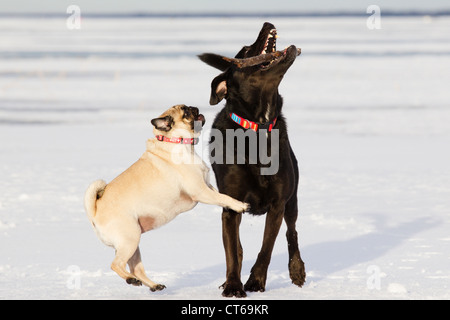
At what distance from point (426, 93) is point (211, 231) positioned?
474 inches

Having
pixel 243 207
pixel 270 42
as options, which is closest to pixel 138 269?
pixel 243 207

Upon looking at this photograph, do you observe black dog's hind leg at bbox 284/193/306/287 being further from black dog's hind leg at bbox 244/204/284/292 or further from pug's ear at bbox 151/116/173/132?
pug's ear at bbox 151/116/173/132

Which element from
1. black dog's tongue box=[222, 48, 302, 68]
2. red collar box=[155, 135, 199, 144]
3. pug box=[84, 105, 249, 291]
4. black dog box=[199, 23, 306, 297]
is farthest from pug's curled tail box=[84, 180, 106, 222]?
black dog's tongue box=[222, 48, 302, 68]

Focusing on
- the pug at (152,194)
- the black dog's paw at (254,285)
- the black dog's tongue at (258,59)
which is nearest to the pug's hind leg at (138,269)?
the pug at (152,194)

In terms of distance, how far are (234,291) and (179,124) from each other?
109 centimetres

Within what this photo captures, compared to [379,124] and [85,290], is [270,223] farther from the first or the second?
[379,124]

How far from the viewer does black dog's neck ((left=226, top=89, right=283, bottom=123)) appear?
5309mm

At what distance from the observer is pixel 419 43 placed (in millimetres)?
35969

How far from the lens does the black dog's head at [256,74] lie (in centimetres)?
517

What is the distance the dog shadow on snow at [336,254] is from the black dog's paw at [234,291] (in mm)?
372

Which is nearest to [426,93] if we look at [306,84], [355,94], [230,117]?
[355,94]

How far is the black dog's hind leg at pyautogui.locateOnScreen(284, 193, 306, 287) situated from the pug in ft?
2.31

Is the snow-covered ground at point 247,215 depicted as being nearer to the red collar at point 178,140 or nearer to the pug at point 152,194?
the pug at point 152,194

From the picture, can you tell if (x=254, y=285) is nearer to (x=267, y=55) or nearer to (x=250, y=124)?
(x=250, y=124)
